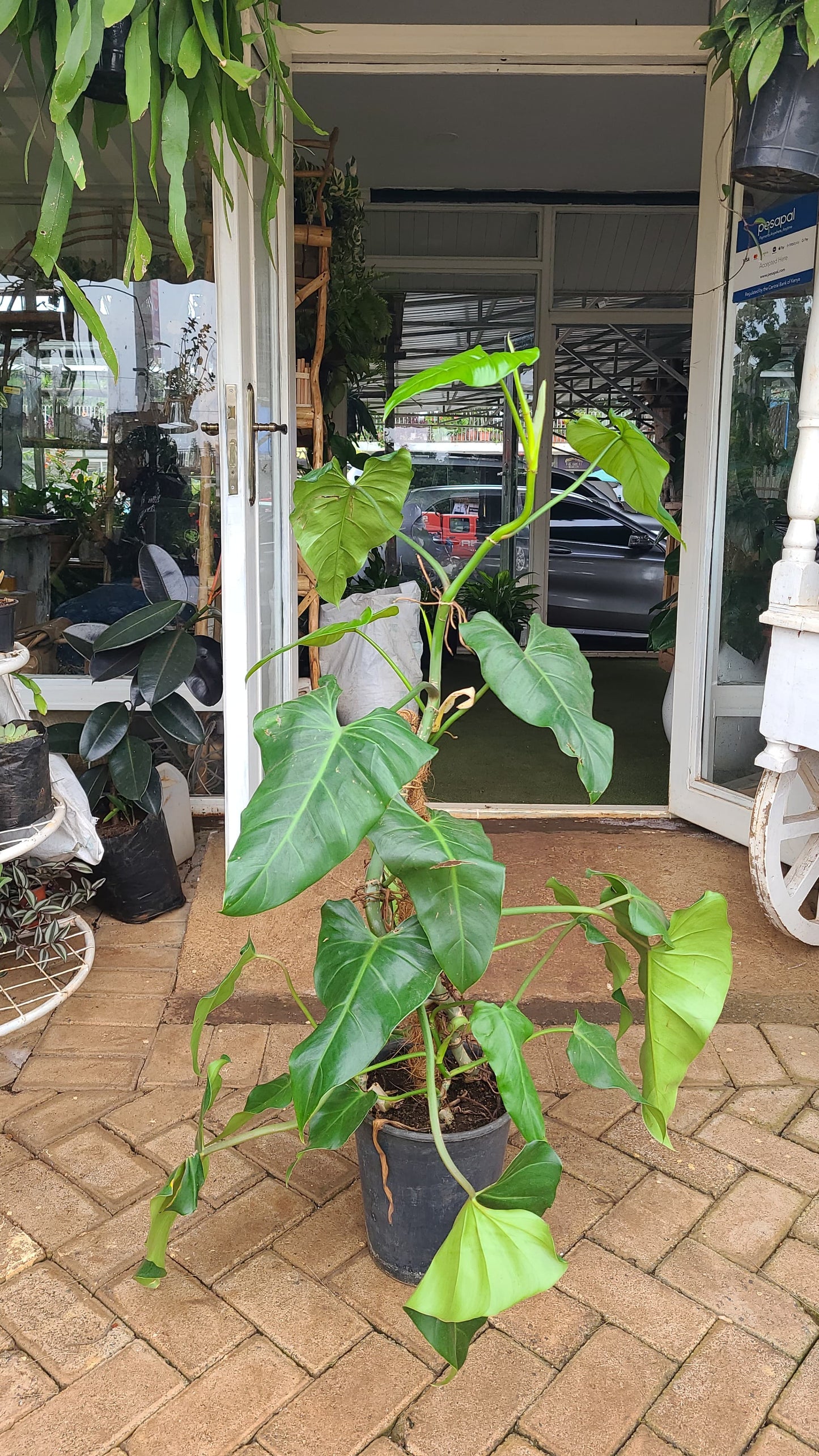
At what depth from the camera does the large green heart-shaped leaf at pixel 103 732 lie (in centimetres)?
274

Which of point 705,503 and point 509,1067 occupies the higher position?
point 705,503

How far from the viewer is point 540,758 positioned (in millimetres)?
4504

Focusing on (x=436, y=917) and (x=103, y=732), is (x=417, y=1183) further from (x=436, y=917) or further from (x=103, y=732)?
(x=103, y=732)

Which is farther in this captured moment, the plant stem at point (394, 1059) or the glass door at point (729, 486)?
the glass door at point (729, 486)

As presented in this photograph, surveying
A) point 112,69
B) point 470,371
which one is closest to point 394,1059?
point 470,371

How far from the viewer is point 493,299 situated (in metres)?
6.38

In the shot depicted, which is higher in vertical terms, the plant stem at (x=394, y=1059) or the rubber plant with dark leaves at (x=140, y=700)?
the rubber plant with dark leaves at (x=140, y=700)

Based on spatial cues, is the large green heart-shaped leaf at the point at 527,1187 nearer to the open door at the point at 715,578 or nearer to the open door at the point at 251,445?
the open door at the point at 251,445

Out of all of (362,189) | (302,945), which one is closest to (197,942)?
(302,945)

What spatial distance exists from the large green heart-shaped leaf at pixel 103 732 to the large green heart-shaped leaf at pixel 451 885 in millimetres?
1462

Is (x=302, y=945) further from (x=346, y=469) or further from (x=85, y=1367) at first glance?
(x=346, y=469)

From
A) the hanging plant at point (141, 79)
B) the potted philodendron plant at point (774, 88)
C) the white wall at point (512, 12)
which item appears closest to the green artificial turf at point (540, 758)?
the potted philodendron plant at point (774, 88)

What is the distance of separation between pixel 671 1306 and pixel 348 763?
97 cm

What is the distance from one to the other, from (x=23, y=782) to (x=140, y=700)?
0.63 meters
